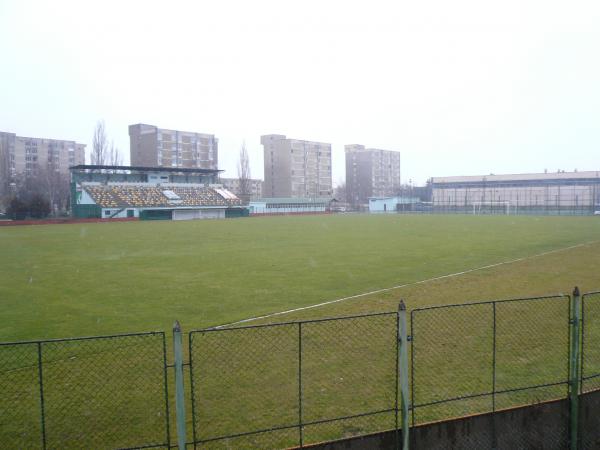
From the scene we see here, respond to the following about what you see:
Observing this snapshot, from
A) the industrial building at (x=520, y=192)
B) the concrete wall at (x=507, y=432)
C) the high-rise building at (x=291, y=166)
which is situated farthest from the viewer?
the high-rise building at (x=291, y=166)

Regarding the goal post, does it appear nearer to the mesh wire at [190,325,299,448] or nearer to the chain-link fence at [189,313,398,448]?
the chain-link fence at [189,313,398,448]

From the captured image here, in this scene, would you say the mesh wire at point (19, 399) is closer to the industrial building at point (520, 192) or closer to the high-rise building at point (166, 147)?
the industrial building at point (520, 192)

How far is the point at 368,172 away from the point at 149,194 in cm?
10514

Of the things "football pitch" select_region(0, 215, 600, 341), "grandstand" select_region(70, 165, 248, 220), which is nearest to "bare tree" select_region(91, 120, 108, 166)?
"grandstand" select_region(70, 165, 248, 220)

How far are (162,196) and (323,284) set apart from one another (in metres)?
73.1

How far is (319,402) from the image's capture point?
7.68 meters

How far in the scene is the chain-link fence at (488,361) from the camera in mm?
7406

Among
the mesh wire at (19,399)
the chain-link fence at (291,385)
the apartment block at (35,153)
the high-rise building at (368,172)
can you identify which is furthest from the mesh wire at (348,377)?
the high-rise building at (368,172)

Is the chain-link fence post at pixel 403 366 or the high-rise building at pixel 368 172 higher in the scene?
the high-rise building at pixel 368 172

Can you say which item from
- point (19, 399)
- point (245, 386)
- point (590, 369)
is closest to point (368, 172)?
point (590, 369)

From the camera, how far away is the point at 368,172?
585ft

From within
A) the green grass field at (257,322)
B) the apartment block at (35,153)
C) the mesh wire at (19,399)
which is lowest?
the mesh wire at (19,399)

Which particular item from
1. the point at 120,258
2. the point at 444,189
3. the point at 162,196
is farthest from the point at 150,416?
the point at 444,189

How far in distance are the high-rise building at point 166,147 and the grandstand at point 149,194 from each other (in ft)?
117
